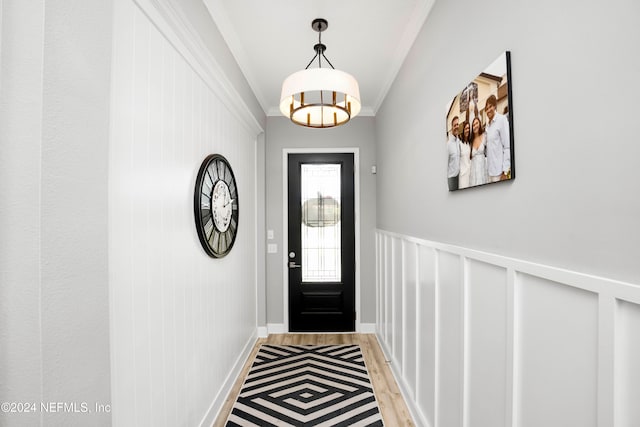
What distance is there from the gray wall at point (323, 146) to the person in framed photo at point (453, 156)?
220cm

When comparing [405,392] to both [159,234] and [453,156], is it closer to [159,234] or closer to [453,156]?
[453,156]

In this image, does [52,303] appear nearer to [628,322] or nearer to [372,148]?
[628,322]

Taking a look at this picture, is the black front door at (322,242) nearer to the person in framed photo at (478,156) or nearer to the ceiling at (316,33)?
the ceiling at (316,33)

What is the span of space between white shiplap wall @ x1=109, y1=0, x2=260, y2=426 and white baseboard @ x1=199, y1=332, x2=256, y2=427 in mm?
19

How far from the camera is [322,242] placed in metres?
3.78

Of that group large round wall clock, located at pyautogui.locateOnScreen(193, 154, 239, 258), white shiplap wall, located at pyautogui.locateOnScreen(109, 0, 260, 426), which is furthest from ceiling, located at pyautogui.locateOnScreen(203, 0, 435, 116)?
large round wall clock, located at pyautogui.locateOnScreen(193, 154, 239, 258)

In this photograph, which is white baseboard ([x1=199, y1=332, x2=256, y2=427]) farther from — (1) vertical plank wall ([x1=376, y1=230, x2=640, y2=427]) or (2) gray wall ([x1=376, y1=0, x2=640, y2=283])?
(2) gray wall ([x1=376, y1=0, x2=640, y2=283])

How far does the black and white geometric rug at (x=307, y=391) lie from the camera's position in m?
2.13

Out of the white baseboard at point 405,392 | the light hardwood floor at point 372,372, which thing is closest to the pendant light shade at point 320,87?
the white baseboard at point 405,392

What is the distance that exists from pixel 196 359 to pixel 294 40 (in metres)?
2.18

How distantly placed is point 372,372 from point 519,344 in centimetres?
200

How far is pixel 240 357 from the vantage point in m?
2.81

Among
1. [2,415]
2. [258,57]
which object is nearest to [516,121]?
[2,415]

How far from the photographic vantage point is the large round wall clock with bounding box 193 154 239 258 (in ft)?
5.91
